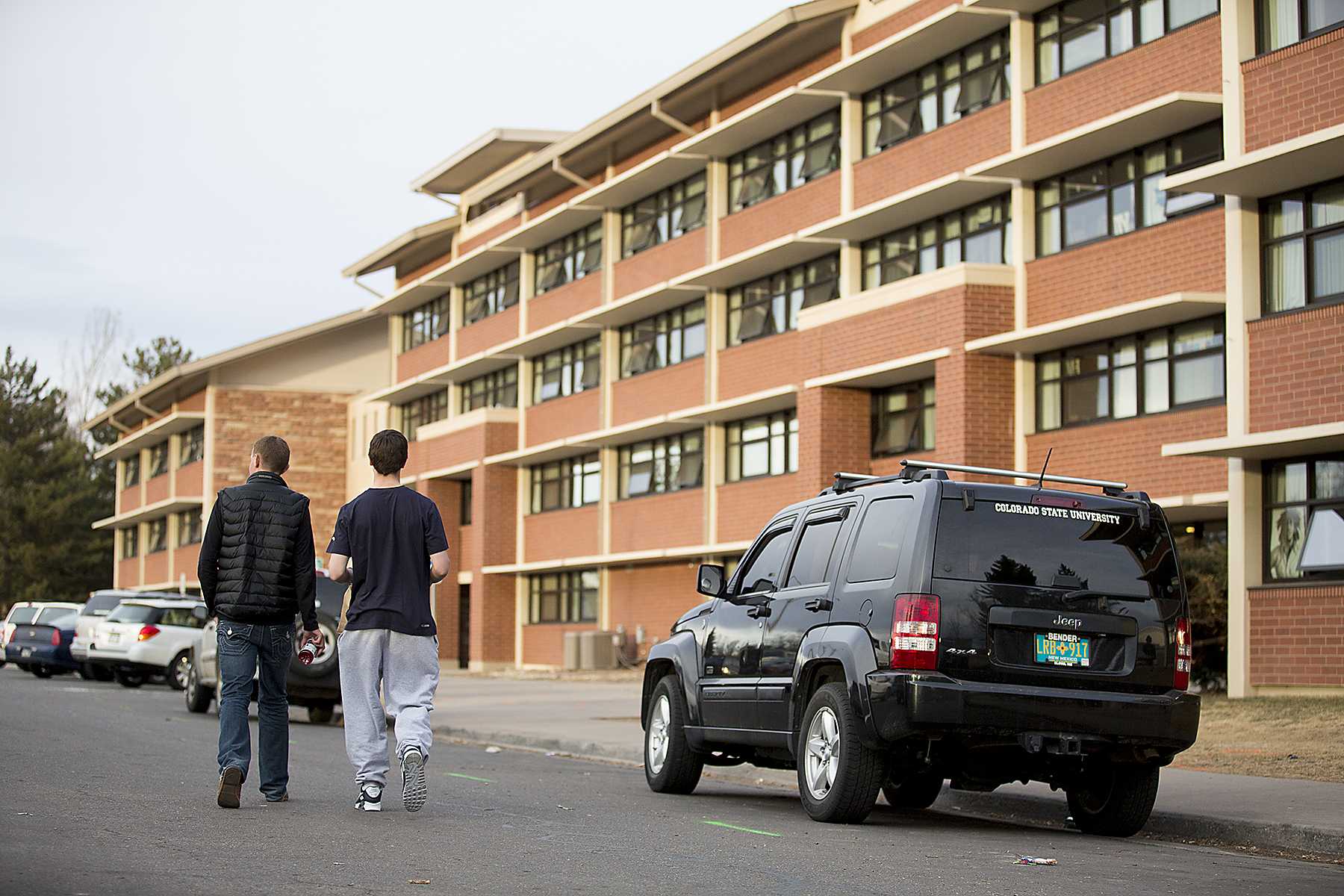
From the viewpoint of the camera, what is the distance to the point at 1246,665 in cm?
2234

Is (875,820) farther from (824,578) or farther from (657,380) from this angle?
(657,380)

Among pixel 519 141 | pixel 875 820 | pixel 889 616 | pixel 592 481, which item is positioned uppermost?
pixel 519 141

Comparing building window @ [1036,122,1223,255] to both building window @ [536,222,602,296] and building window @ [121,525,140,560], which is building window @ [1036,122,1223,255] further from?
building window @ [121,525,140,560]

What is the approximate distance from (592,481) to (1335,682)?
85.1 ft

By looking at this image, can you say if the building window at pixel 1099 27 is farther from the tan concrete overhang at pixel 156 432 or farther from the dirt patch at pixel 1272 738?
the tan concrete overhang at pixel 156 432

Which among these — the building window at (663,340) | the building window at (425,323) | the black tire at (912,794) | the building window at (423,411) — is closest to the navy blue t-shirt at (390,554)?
the black tire at (912,794)

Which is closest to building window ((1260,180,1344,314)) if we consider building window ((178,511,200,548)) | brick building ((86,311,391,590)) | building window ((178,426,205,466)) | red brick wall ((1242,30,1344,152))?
red brick wall ((1242,30,1344,152))

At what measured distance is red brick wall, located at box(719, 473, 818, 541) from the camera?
35.9 m

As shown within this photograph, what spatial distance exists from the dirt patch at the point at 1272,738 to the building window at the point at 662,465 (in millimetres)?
19336

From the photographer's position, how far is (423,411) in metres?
57.4

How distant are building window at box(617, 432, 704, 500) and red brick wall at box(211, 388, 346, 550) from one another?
23.4 m

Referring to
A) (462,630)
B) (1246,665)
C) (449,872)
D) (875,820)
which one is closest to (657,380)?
(462,630)

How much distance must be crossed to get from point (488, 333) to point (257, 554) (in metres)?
41.1

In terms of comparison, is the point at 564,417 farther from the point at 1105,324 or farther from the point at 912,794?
the point at 912,794
